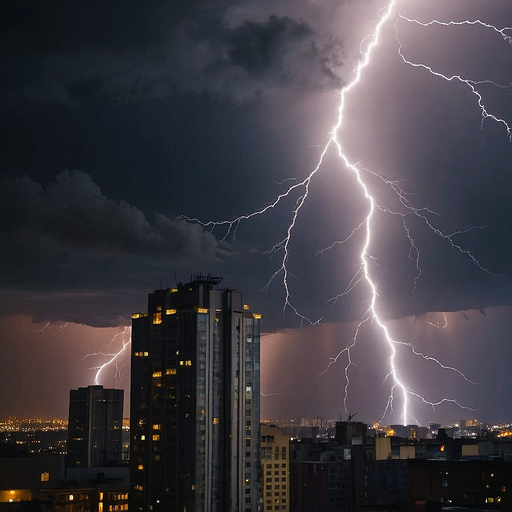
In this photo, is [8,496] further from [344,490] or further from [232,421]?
[344,490]

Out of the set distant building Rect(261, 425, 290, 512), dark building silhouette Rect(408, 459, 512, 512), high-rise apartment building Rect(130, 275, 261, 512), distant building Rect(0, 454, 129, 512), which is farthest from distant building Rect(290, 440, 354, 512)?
high-rise apartment building Rect(130, 275, 261, 512)

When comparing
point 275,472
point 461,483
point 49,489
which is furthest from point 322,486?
point 49,489

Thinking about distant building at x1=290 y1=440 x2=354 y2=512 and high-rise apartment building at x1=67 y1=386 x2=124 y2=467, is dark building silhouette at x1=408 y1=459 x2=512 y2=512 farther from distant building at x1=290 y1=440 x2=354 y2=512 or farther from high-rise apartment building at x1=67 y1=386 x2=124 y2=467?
high-rise apartment building at x1=67 y1=386 x2=124 y2=467

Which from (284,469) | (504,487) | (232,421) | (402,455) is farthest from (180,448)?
(402,455)

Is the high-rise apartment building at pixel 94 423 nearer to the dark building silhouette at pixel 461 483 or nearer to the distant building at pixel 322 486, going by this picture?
the distant building at pixel 322 486

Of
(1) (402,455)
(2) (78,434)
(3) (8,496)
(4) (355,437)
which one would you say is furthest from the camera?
(2) (78,434)

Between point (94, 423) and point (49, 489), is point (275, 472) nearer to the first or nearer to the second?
point (49, 489)

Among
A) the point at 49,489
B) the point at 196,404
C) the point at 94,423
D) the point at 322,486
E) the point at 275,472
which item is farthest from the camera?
the point at 94,423
